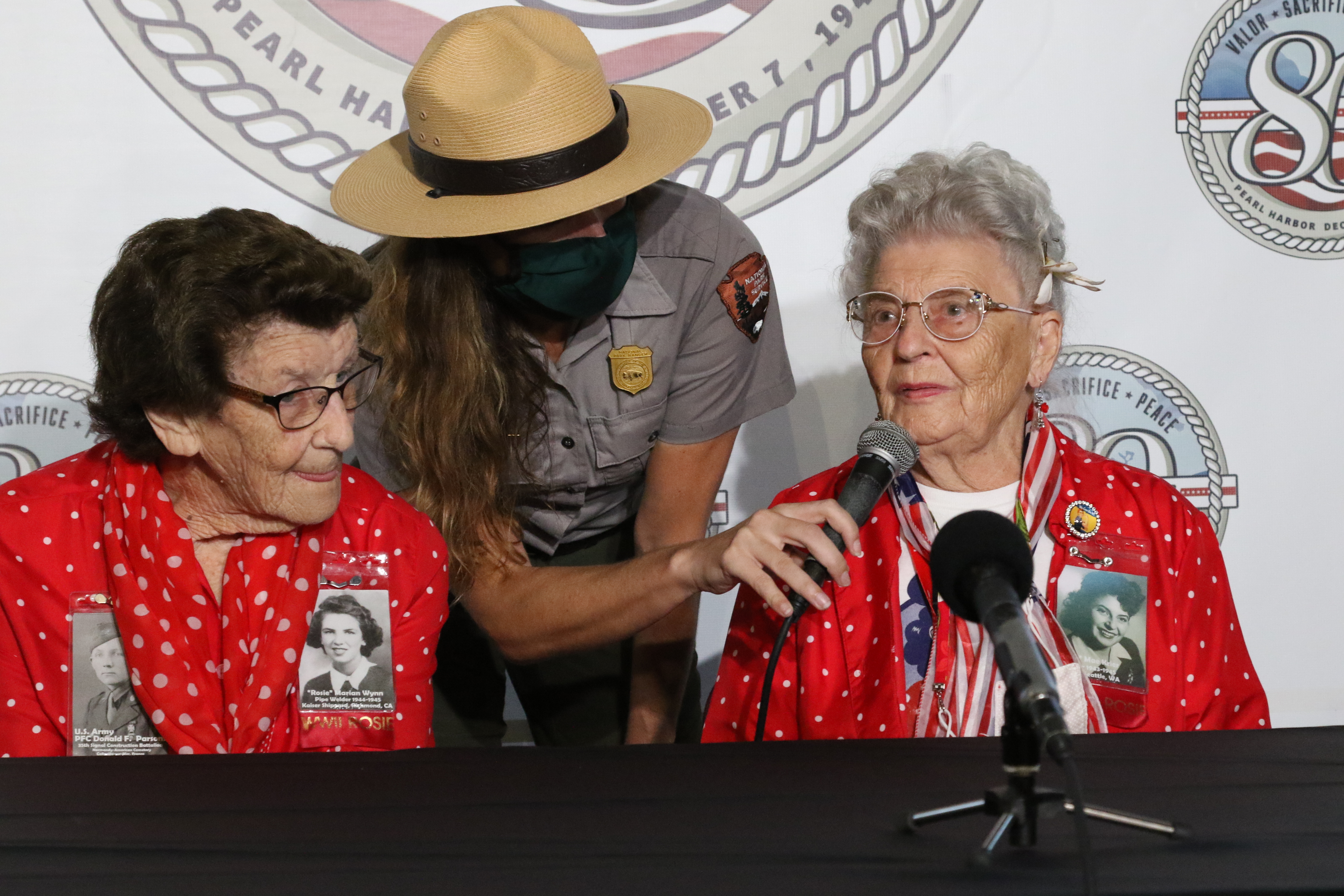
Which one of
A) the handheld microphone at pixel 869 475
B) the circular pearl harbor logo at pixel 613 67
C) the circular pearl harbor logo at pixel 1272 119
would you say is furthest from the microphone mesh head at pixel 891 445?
the circular pearl harbor logo at pixel 1272 119

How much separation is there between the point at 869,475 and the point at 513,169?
642 mm

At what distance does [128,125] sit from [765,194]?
4.10ft

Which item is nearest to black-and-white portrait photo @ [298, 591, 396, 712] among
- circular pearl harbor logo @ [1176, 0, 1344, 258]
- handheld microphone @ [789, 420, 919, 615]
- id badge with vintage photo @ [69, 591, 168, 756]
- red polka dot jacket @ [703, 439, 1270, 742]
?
id badge with vintage photo @ [69, 591, 168, 756]

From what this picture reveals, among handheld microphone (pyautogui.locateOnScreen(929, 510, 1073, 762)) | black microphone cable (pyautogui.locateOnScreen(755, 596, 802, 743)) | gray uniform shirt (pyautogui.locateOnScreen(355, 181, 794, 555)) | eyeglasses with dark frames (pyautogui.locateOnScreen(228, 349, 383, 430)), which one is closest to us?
handheld microphone (pyautogui.locateOnScreen(929, 510, 1073, 762))

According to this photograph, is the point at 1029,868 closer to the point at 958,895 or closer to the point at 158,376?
the point at 958,895

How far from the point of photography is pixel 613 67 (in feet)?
7.77

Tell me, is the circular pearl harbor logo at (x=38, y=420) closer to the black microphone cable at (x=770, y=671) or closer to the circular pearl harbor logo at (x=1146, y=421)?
the black microphone cable at (x=770, y=671)

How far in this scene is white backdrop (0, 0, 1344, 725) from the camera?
2311 mm

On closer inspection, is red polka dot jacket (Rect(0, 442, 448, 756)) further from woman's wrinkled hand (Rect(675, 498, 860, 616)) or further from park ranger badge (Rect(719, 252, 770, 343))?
park ranger badge (Rect(719, 252, 770, 343))

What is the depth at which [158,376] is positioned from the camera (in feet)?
4.60

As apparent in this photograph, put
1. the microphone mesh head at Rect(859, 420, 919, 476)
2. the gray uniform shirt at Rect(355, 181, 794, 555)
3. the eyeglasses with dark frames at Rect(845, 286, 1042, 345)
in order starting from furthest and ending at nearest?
the gray uniform shirt at Rect(355, 181, 794, 555), the eyeglasses with dark frames at Rect(845, 286, 1042, 345), the microphone mesh head at Rect(859, 420, 919, 476)

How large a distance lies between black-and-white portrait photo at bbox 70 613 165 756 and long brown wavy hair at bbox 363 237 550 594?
18.2 inches

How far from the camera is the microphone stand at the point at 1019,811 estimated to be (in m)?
0.80

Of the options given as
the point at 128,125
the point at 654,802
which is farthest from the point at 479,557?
the point at 128,125
